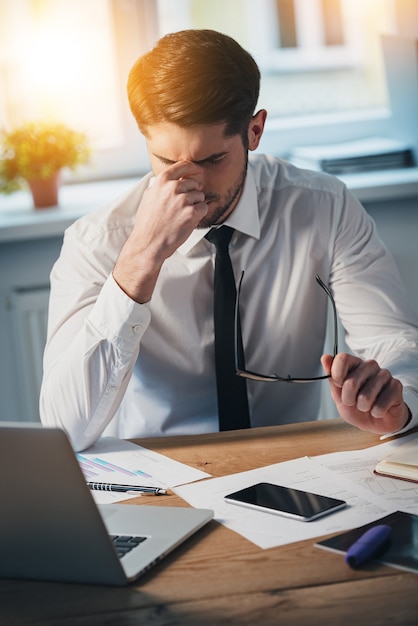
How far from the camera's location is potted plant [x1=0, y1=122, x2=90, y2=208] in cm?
257

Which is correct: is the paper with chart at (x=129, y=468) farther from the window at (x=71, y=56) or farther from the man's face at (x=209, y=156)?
the window at (x=71, y=56)

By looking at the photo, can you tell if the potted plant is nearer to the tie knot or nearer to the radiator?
the radiator

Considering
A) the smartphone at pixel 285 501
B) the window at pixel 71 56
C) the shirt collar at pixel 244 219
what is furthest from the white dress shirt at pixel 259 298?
the window at pixel 71 56

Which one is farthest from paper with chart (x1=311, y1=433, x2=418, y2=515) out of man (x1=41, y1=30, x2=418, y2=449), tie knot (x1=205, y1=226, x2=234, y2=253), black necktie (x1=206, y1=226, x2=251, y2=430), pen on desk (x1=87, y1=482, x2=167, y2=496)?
tie knot (x1=205, y1=226, x2=234, y2=253)

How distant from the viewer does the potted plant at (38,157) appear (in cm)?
257

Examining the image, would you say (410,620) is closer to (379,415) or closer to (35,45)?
(379,415)

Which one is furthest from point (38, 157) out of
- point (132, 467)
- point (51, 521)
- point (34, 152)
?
point (51, 521)

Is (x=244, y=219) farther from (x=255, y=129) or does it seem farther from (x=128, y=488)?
(x=128, y=488)

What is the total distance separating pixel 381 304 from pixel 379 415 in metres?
0.43

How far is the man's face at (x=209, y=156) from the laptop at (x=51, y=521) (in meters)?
0.80

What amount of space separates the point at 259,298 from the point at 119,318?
0.38 metres

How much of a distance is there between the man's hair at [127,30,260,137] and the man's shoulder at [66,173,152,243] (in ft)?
0.62

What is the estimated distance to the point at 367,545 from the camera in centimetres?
101

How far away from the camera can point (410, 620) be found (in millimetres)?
892
